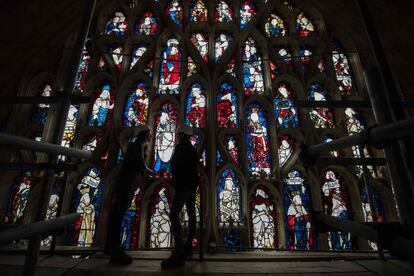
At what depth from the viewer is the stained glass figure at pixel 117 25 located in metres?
7.73

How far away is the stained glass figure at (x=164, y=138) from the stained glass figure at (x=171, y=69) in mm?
431

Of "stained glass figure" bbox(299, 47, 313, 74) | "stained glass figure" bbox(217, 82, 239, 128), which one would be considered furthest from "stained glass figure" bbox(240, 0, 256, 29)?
"stained glass figure" bbox(217, 82, 239, 128)

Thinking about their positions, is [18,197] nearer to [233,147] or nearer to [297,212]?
[233,147]

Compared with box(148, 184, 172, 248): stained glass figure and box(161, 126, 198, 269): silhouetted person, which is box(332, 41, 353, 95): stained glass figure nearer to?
box(148, 184, 172, 248): stained glass figure

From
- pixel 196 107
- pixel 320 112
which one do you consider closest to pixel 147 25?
pixel 196 107

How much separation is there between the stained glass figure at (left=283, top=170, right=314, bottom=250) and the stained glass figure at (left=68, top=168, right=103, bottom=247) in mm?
3588

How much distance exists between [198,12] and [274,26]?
202cm

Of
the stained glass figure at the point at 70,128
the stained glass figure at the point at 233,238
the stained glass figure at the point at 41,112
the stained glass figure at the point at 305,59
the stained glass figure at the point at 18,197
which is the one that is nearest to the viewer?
the stained glass figure at the point at 233,238

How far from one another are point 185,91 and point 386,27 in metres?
4.42

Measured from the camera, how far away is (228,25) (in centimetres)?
759

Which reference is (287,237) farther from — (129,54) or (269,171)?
(129,54)

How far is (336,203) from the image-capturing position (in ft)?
19.1

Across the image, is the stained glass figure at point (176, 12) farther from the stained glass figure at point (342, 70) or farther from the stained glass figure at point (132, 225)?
the stained glass figure at point (132, 225)

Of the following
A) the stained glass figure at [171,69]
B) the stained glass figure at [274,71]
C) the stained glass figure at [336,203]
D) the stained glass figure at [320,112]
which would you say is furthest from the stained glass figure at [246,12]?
the stained glass figure at [336,203]
